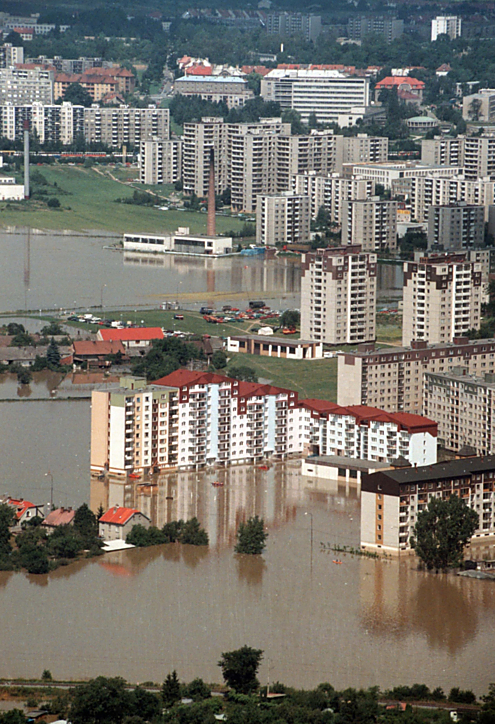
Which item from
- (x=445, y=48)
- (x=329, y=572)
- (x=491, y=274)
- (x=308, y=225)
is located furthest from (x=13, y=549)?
(x=445, y=48)

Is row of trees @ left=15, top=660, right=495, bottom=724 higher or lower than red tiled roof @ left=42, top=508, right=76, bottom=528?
lower

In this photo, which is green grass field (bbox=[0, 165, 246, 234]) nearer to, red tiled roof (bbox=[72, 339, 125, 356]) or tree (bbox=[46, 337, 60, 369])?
red tiled roof (bbox=[72, 339, 125, 356])

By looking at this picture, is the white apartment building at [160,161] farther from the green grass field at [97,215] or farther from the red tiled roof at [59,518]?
the red tiled roof at [59,518]

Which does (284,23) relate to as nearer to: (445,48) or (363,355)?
(445,48)

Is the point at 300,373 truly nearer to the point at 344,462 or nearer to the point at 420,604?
the point at 344,462

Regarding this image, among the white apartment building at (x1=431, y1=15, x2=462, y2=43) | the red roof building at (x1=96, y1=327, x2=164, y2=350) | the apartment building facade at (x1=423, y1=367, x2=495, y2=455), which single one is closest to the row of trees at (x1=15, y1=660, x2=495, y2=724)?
the apartment building facade at (x1=423, y1=367, x2=495, y2=455)

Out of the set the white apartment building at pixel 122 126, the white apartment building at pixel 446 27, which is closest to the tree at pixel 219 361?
the white apartment building at pixel 122 126
